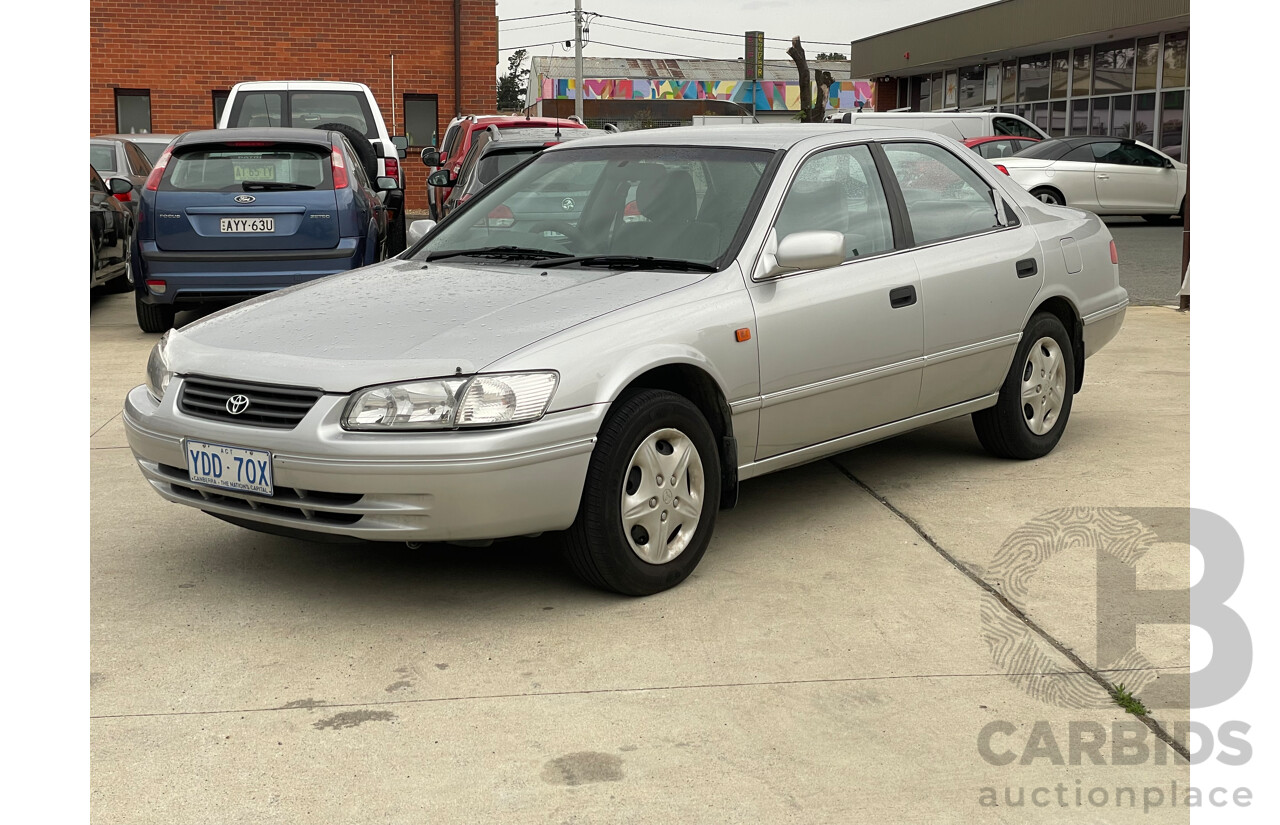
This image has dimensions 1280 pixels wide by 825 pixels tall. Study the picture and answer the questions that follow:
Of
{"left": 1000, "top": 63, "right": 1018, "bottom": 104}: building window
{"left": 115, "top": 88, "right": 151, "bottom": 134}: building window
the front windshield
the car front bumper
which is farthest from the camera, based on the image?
{"left": 1000, "top": 63, "right": 1018, "bottom": 104}: building window

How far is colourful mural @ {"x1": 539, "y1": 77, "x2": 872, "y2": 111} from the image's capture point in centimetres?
5688

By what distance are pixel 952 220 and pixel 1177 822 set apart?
3.30 m

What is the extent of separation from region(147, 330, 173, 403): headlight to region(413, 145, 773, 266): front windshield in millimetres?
1204

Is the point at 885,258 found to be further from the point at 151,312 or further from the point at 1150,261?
the point at 1150,261

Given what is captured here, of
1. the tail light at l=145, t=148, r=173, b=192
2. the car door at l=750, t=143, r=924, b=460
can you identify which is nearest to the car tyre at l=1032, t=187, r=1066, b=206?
the tail light at l=145, t=148, r=173, b=192

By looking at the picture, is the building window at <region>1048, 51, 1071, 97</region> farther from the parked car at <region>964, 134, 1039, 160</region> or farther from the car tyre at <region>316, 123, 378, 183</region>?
the car tyre at <region>316, 123, 378, 183</region>

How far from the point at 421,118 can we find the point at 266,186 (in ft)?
58.4

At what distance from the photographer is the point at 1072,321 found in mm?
6484

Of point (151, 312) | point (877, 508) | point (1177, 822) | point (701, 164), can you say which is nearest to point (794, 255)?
point (701, 164)

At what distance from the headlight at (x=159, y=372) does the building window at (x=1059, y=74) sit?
2939 cm

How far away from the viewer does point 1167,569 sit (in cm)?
474

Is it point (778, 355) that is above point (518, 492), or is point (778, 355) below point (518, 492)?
above

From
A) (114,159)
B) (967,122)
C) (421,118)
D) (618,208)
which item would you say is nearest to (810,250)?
(618,208)

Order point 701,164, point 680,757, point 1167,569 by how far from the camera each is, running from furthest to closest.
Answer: point 701,164
point 1167,569
point 680,757
